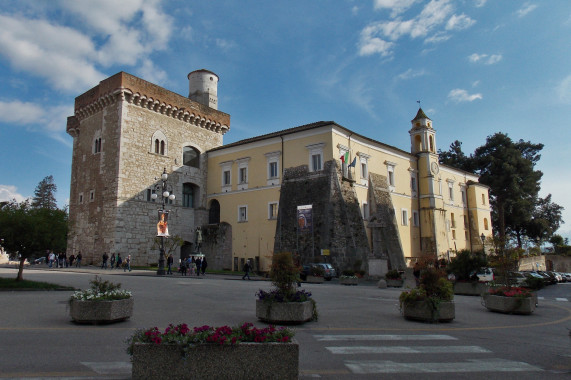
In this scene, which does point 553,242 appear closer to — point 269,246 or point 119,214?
point 269,246

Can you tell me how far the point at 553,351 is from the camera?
7488 mm

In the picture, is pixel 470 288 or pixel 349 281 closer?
pixel 470 288

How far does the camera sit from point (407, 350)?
7117 mm

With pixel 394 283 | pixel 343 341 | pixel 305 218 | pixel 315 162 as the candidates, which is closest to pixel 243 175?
pixel 315 162

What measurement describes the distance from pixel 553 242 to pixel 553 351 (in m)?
69.9

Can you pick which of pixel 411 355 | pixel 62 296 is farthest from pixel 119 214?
pixel 411 355

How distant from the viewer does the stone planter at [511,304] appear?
40.9ft

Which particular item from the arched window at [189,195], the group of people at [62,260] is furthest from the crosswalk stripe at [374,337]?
the arched window at [189,195]

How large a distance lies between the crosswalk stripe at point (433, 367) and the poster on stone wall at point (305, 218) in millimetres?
26176

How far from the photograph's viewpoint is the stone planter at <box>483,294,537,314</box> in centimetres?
1245

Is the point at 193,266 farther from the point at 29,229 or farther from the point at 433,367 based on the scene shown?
the point at 433,367

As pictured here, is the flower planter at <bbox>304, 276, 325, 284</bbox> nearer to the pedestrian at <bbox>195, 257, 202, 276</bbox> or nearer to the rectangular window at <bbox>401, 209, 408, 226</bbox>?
the pedestrian at <bbox>195, 257, 202, 276</bbox>

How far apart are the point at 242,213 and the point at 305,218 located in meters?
8.59

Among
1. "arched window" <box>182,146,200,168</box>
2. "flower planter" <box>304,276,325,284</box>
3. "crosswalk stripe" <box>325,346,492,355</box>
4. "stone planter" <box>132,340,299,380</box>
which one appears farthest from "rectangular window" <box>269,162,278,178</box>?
"stone planter" <box>132,340,299,380</box>
